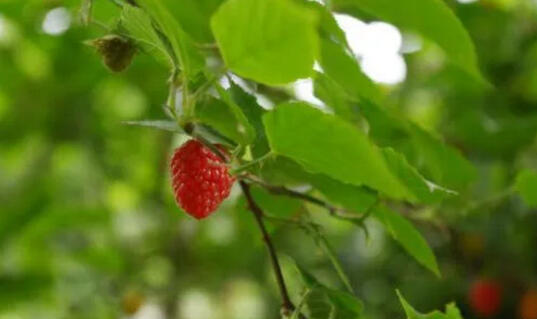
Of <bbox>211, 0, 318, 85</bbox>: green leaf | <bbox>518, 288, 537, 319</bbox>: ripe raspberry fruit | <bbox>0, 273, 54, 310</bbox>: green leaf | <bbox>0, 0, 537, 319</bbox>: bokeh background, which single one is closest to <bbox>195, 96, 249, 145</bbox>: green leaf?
<bbox>211, 0, 318, 85</bbox>: green leaf

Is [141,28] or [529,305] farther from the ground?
[141,28]

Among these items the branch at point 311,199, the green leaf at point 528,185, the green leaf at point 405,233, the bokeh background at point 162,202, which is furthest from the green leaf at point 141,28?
the bokeh background at point 162,202

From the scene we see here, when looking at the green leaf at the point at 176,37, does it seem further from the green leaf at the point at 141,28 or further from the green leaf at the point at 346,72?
the green leaf at the point at 346,72

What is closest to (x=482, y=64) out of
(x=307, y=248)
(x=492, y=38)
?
(x=492, y=38)

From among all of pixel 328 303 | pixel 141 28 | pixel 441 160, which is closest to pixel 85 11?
pixel 141 28

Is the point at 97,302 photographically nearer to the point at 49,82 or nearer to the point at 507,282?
the point at 49,82

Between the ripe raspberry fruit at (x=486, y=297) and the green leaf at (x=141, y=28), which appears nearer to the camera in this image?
the green leaf at (x=141, y=28)

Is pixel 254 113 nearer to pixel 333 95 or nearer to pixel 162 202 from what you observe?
pixel 333 95
